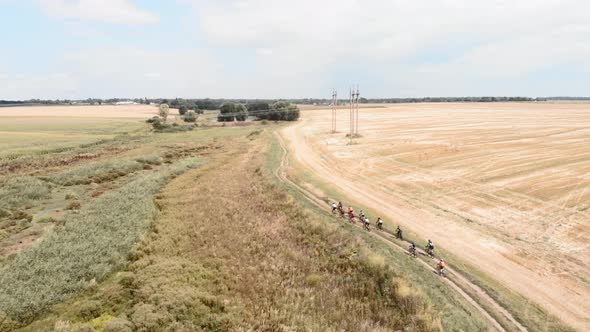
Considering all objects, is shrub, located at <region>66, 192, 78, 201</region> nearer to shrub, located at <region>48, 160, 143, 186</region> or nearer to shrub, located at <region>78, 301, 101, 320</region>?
shrub, located at <region>48, 160, 143, 186</region>

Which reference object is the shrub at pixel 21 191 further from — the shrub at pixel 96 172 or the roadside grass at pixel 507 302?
the roadside grass at pixel 507 302

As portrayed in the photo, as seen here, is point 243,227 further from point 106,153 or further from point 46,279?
point 106,153

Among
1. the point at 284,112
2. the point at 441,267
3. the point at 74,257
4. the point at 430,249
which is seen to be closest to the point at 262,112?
the point at 284,112

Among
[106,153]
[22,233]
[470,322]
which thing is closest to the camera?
[470,322]

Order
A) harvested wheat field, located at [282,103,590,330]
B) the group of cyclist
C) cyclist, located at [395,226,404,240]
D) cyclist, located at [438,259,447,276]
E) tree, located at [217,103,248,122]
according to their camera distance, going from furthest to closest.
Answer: tree, located at [217,103,248,122]
cyclist, located at [395,226,404,240]
the group of cyclist
harvested wheat field, located at [282,103,590,330]
cyclist, located at [438,259,447,276]

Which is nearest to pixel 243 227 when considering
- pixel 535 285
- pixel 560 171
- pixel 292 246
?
pixel 292 246

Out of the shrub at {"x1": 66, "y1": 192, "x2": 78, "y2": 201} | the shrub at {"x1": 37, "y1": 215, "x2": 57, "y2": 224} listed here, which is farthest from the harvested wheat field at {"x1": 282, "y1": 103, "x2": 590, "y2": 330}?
the shrub at {"x1": 37, "y1": 215, "x2": 57, "y2": 224}
